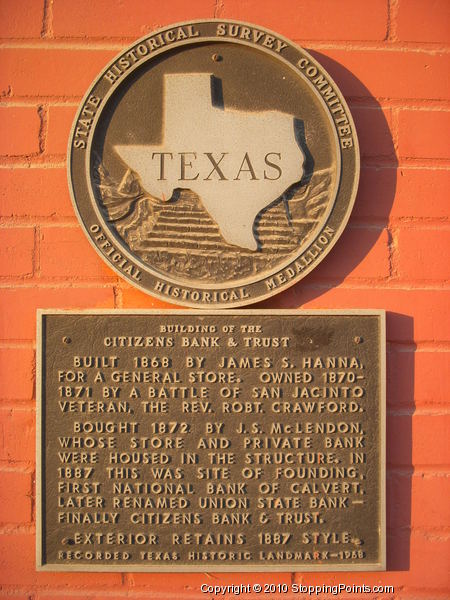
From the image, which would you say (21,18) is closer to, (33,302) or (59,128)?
(59,128)

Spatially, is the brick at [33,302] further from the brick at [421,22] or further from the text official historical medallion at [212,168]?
the brick at [421,22]

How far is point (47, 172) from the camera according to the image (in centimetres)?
240

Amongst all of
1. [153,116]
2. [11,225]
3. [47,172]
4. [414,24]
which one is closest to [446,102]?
[414,24]

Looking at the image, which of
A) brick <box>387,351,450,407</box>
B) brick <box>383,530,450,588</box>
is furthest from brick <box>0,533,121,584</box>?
brick <box>387,351,450,407</box>

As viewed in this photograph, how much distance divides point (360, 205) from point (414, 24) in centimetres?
76

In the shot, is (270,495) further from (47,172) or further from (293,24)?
(293,24)

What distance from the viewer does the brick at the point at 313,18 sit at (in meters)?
2.41

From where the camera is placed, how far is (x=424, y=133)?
7.91 ft

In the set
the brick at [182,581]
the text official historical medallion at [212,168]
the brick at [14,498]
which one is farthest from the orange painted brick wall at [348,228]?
the brick at [182,581]

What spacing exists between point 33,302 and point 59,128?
697mm

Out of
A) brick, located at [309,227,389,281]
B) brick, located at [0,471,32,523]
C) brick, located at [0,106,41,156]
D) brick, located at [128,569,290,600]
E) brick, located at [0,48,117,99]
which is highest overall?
brick, located at [0,48,117,99]

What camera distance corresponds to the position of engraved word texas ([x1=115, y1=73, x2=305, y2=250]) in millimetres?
2326

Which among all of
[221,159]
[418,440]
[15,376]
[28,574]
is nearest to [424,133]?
[221,159]

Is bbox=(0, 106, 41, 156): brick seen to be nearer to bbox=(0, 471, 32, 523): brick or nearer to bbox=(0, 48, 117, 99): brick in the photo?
bbox=(0, 48, 117, 99): brick
